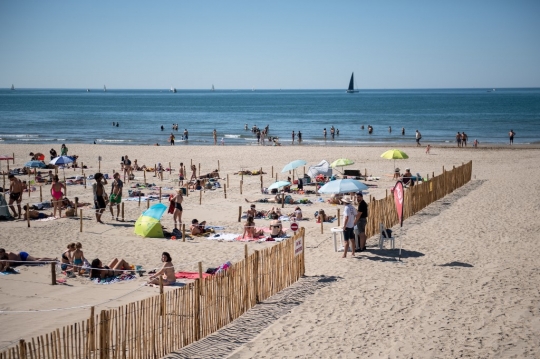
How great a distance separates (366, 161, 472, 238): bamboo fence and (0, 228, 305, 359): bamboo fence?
15.5 feet

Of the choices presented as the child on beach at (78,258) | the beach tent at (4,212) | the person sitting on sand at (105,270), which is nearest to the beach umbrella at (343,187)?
the person sitting on sand at (105,270)

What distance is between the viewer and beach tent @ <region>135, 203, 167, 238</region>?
1662 cm

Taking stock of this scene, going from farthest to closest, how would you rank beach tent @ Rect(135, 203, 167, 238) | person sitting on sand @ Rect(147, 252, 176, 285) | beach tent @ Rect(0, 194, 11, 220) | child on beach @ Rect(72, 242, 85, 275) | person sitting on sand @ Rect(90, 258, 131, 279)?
beach tent @ Rect(0, 194, 11, 220) → beach tent @ Rect(135, 203, 167, 238) → child on beach @ Rect(72, 242, 85, 275) → person sitting on sand @ Rect(90, 258, 131, 279) → person sitting on sand @ Rect(147, 252, 176, 285)

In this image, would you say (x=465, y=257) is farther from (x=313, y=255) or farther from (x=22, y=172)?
(x=22, y=172)

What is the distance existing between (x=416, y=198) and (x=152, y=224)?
28.4ft

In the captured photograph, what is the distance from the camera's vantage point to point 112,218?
19125 millimetres

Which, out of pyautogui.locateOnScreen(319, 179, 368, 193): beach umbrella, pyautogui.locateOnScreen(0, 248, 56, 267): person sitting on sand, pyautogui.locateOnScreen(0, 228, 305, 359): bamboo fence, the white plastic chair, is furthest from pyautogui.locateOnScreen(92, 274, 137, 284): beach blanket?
pyautogui.locateOnScreen(319, 179, 368, 193): beach umbrella

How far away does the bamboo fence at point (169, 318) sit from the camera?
7555 millimetres

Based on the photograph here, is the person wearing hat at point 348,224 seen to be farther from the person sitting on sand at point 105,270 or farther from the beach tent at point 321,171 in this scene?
the beach tent at point 321,171

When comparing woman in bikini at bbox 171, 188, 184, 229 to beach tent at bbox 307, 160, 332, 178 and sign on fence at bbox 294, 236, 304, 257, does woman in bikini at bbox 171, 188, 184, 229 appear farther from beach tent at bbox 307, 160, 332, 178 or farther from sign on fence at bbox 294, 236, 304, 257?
beach tent at bbox 307, 160, 332, 178

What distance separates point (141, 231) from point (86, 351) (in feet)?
30.2

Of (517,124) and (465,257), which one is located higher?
(517,124)

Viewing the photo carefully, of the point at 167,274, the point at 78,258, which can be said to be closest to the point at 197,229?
the point at 78,258

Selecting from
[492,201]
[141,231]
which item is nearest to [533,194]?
[492,201]
